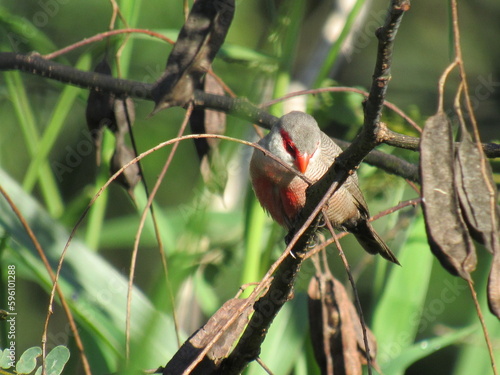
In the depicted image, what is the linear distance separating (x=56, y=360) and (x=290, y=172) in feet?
5.48

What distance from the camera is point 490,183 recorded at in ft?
4.50

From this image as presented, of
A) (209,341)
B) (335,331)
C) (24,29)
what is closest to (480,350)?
(335,331)

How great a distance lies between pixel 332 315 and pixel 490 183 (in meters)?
1.31

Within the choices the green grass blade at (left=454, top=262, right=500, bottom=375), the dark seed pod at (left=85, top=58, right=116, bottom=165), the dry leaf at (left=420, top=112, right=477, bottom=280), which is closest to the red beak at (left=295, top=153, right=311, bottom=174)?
the dark seed pod at (left=85, top=58, right=116, bottom=165)

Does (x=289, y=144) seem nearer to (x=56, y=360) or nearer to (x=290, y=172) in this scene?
(x=290, y=172)

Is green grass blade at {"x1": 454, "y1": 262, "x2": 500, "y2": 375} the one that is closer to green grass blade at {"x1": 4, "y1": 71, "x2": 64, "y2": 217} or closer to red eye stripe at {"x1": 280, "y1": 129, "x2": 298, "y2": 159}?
red eye stripe at {"x1": 280, "y1": 129, "x2": 298, "y2": 159}

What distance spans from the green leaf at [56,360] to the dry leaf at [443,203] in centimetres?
110

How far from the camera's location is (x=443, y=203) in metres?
1.31

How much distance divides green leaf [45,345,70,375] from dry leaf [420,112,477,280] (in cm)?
110

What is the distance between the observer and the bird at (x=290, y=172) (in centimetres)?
323

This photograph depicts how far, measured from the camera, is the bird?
3234 millimetres

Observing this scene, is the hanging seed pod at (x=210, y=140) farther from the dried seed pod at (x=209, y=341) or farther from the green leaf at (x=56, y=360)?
the green leaf at (x=56, y=360)

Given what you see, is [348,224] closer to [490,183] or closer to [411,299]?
[411,299]

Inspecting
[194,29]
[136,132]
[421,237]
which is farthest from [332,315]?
[136,132]
